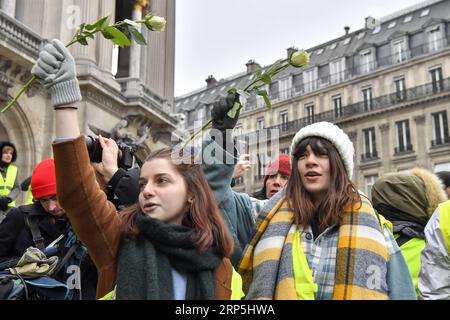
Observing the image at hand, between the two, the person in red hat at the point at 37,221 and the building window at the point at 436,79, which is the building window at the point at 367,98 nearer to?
the building window at the point at 436,79

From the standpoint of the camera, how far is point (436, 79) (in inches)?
1203

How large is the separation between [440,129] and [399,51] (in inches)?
278

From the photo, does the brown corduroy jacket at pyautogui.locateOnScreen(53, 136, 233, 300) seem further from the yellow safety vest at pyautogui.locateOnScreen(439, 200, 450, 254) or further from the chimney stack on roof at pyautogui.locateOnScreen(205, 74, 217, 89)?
the chimney stack on roof at pyautogui.locateOnScreen(205, 74, 217, 89)

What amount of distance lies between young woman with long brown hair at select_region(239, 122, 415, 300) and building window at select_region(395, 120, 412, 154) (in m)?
30.1

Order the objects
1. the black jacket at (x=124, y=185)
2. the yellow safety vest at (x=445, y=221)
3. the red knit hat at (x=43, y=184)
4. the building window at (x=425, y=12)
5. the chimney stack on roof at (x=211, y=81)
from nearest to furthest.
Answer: the black jacket at (x=124, y=185), the yellow safety vest at (x=445, y=221), the red knit hat at (x=43, y=184), the building window at (x=425, y=12), the chimney stack on roof at (x=211, y=81)

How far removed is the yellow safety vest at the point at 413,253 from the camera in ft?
9.27

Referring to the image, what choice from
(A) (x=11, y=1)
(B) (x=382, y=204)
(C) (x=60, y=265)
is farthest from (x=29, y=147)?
(B) (x=382, y=204)

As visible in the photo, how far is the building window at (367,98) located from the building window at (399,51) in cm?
264

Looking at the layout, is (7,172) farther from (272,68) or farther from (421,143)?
(421,143)

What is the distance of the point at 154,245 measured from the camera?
1.90 metres

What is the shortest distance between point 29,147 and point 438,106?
83.1ft

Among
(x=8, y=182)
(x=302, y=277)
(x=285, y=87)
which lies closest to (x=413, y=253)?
(x=302, y=277)

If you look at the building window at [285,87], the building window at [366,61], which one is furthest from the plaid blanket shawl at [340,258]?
the building window at [285,87]

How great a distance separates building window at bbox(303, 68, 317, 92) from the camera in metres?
38.0
